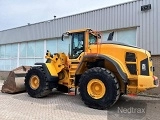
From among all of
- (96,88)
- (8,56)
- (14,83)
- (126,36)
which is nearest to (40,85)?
(14,83)

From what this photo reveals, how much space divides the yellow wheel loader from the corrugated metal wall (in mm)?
3759

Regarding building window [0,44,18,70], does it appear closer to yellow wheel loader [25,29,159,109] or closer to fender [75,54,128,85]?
yellow wheel loader [25,29,159,109]

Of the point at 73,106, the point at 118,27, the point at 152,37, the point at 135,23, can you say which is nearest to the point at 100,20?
the point at 118,27

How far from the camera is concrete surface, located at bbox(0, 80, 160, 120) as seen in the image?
773cm

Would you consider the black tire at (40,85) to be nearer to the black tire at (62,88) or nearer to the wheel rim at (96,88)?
the black tire at (62,88)

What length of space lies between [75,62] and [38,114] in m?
3.24

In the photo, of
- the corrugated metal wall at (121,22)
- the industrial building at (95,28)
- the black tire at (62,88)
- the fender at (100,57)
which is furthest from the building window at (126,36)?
the fender at (100,57)

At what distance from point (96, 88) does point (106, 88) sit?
19.9 inches

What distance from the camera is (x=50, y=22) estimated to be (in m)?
19.0

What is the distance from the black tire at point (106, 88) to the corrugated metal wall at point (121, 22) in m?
5.29

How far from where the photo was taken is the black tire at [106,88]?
8.58 metres

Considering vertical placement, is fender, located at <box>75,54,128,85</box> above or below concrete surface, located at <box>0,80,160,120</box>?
above

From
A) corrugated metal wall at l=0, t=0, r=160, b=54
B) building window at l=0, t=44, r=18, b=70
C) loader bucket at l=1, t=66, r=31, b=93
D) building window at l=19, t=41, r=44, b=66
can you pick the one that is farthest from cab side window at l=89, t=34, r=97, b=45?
building window at l=0, t=44, r=18, b=70

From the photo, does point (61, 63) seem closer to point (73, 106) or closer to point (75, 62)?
point (75, 62)
